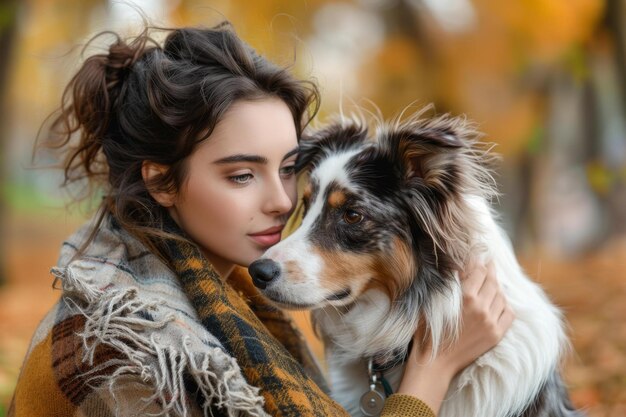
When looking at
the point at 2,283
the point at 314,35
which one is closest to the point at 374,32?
the point at 314,35

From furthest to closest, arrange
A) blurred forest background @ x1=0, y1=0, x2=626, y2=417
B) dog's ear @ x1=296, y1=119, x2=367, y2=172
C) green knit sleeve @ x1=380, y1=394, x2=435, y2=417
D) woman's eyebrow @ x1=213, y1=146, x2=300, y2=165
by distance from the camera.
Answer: blurred forest background @ x1=0, y1=0, x2=626, y2=417 → dog's ear @ x1=296, y1=119, x2=367, y2=172 → woman's eyebrow @ x1=213, y1=146, x2=300, y2=165 → green knit sleeve @ x1=380, y1=394, x2=435, y2=417

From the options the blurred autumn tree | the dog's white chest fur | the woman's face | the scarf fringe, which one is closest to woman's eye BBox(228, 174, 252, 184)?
the woman's face

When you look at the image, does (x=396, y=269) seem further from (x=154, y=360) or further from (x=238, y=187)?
(x=154, y=360)

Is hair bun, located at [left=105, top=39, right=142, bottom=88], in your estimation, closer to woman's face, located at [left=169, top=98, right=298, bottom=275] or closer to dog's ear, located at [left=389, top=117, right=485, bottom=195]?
woman's face, located at [left=169, top=98, right=298, bottom=275]

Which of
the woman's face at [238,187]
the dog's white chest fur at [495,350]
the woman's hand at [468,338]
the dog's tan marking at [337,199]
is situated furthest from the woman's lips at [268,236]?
the woman's hand at [468,338]

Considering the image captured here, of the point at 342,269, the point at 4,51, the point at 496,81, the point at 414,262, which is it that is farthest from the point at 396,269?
the point at 4,51

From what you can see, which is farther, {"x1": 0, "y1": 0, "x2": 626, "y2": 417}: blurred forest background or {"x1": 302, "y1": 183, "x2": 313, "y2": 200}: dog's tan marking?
{"x1": 0, "y1": 0, "x2": 626, "y2": 417}: blurred forest background

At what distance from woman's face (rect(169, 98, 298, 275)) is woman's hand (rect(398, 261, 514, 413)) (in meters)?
0.72

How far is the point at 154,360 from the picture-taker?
2.04m

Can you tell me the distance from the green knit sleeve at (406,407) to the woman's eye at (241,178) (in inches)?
36.9

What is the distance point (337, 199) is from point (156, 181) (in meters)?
0.69

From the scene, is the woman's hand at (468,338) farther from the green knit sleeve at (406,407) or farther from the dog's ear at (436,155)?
the dog's ear at (436,155)

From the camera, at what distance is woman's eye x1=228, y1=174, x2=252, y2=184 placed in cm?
250

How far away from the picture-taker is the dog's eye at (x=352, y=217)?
104 inches
